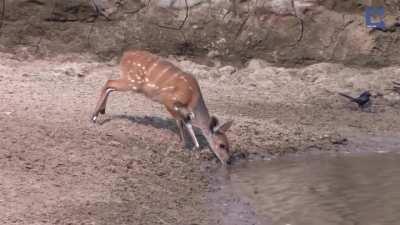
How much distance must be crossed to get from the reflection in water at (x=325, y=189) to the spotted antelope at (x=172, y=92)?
57 centimetres

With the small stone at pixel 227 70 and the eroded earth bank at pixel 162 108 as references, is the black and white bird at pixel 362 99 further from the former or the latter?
the small stone at pixel 227 70

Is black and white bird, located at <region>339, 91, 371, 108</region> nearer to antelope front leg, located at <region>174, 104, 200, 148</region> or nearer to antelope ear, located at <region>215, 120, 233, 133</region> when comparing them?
antelope ear, located at <region>215, 120, 233, 133</region>

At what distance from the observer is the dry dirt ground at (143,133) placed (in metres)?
6.82

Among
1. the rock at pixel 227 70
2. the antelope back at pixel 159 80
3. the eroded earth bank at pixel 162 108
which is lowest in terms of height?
the rock at pixel 227 70

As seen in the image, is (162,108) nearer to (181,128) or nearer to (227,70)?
(181,128)

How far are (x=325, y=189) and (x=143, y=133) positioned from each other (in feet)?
6.52

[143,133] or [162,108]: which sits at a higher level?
[143,133]

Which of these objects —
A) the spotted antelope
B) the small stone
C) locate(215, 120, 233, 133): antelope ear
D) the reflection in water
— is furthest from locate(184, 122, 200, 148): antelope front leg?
the small stone

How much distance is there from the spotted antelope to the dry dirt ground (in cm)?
21

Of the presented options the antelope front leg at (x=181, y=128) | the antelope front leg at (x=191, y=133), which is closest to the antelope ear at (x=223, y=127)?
the antelope front leg at (x=191, y=133)

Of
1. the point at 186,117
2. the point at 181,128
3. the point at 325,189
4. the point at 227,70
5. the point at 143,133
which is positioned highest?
the point at 325,189

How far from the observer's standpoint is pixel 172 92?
903 centimetres

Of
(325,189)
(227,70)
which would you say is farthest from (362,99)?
(325,189)

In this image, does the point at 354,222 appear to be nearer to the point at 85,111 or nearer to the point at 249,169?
the point at 249,169
